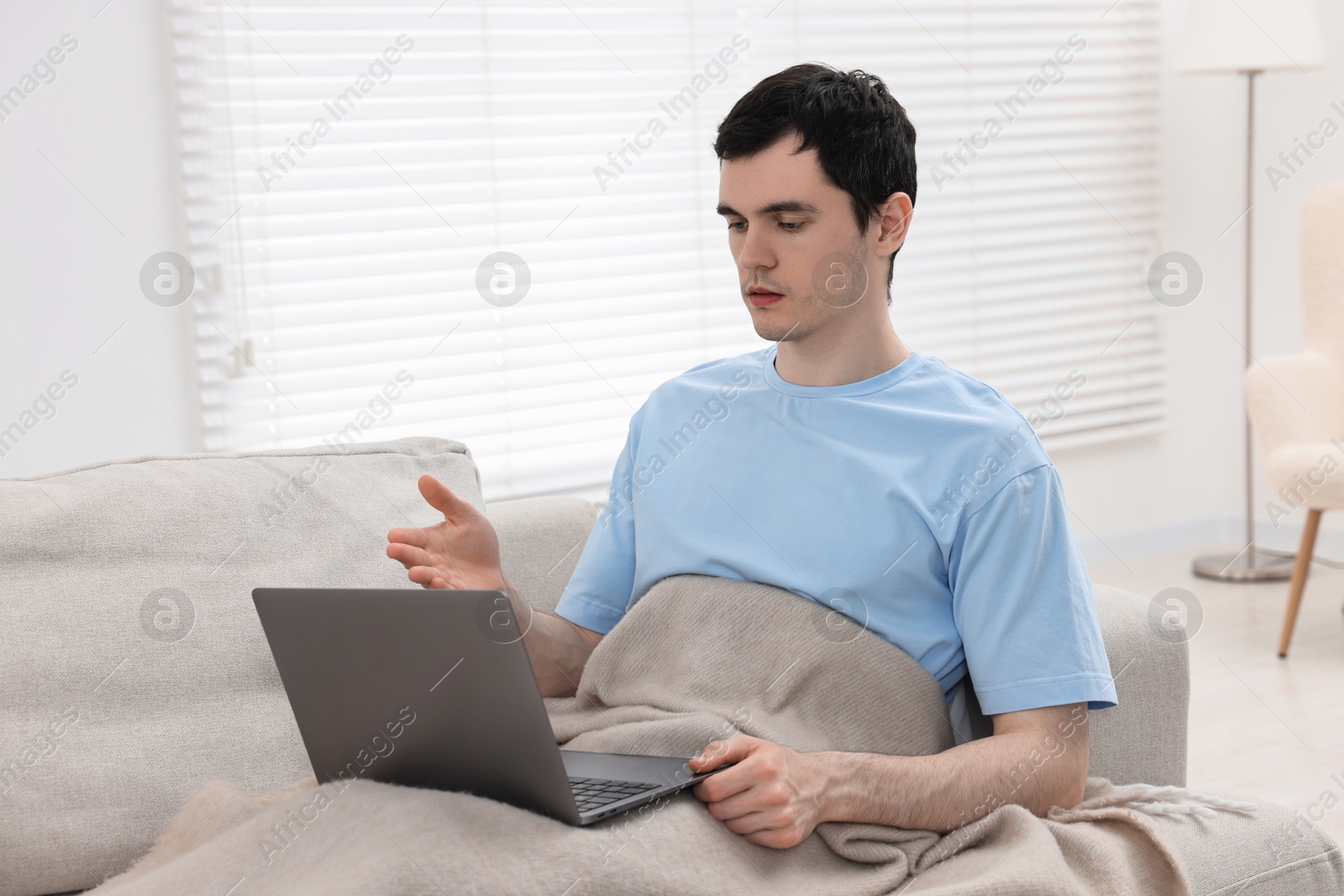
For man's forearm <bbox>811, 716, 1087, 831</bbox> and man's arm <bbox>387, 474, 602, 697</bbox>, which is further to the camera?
man's arm <bbox>387, 474, 602, 697</bbox>

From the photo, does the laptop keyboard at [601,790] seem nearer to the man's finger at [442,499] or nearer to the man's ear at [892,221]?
the man's finger at [442,499]

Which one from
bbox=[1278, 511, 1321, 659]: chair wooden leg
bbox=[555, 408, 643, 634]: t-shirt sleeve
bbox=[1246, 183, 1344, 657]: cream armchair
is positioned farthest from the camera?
bbox=[1278, 511, 1321, 659]: chair wooden leg

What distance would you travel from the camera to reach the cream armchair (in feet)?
9.16

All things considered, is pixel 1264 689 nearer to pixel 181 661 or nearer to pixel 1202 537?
pixel 1202 537

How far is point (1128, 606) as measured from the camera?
1.46 m

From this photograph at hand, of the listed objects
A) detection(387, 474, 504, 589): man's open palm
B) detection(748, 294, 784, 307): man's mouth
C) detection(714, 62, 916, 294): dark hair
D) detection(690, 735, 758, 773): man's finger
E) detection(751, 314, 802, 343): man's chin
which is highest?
detection(714, 62, 916, 294): dark hair

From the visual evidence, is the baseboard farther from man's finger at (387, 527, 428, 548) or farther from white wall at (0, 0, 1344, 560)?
man's finger at (387, 527, 428, 548)

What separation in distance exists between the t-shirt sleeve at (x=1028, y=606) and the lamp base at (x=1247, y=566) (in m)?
2.67

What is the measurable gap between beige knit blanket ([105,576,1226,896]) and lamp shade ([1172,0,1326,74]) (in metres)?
2.76

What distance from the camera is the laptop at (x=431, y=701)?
0.94 meters

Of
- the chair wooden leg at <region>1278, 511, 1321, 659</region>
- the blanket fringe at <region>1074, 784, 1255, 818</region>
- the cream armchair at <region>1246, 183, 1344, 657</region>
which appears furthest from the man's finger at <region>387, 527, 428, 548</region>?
the chair wooden leg at <region>1278, 511, 1321, 659</region>

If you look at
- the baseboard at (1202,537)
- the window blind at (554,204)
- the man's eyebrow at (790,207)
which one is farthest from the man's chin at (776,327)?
the baseboard at (1202,537)

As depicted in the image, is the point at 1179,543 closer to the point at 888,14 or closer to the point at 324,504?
the point at 888,14

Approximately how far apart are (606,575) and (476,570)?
231mm
